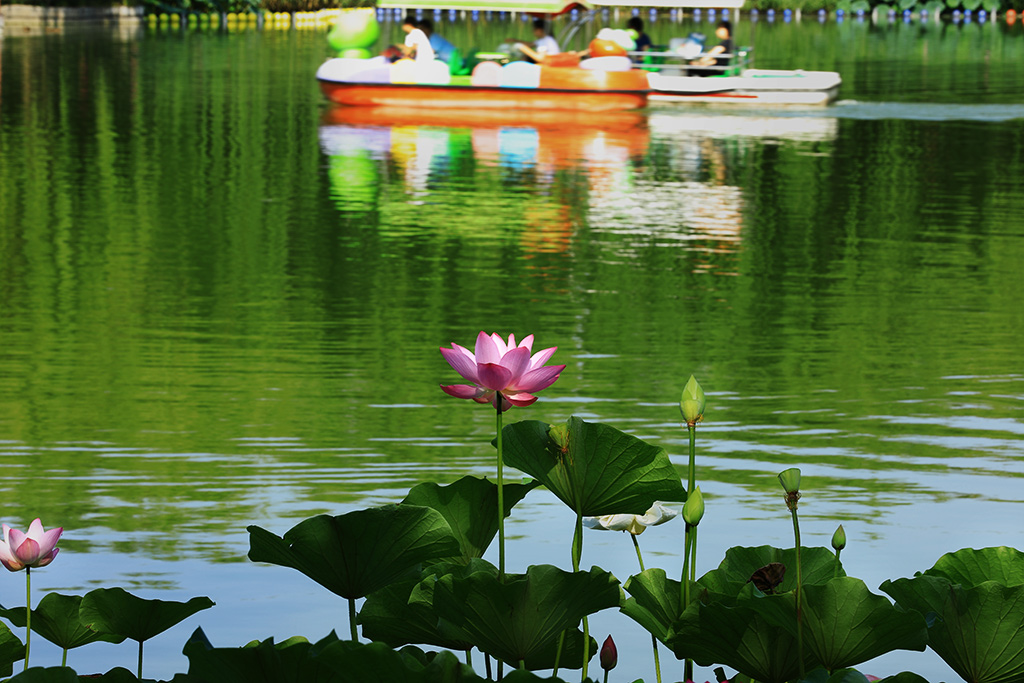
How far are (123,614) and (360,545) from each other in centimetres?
40

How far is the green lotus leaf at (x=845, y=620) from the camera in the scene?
186cm

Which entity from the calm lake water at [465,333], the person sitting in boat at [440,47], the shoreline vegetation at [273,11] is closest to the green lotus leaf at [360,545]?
the calm lake water at [465,333]

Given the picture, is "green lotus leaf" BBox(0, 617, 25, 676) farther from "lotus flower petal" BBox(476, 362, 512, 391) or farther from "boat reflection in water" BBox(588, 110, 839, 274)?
"boat reflection in water" BBox(588, 110, 839, 274)

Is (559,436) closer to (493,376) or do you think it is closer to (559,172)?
(493,376)

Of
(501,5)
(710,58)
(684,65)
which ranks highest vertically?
(501,5)

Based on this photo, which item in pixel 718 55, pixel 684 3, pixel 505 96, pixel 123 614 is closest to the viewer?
pixel 123 614

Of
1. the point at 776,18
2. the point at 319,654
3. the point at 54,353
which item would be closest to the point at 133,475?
Result: the point at 54,353

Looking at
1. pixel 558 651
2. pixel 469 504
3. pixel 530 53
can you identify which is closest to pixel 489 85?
pixel 530 53

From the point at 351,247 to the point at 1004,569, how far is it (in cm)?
851

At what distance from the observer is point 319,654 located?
171 centimetres

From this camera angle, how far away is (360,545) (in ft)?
6.45

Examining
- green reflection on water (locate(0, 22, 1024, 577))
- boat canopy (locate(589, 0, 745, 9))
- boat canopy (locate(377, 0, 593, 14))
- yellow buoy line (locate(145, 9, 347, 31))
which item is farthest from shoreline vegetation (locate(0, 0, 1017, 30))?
green reflection on water (locate(0, 22, 1024, 577))

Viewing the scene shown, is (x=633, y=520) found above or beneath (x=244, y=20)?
beneath

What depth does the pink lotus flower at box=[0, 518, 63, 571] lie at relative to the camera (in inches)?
80.1
